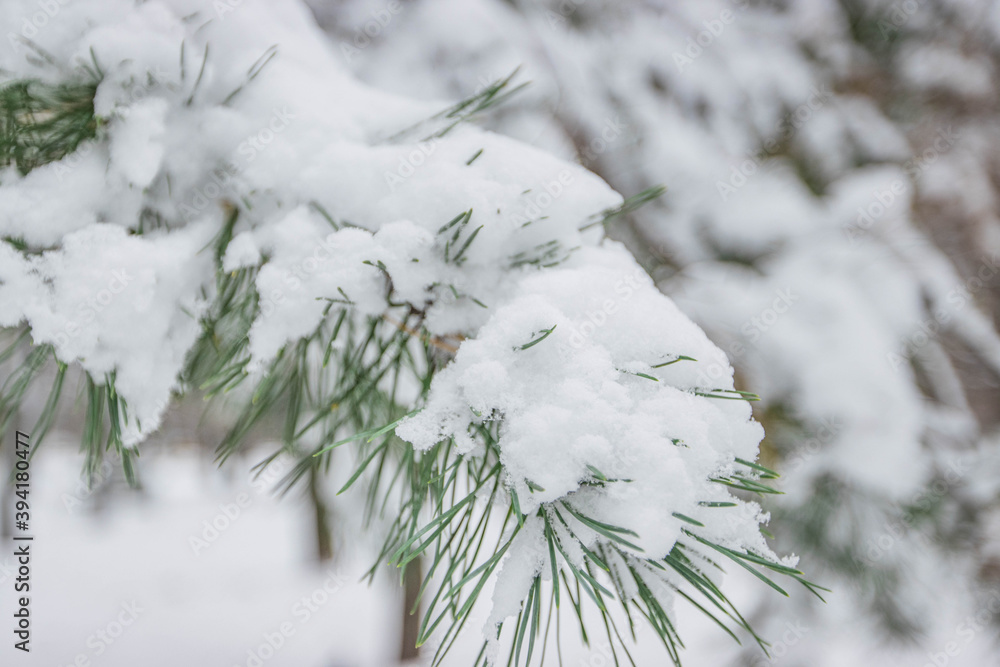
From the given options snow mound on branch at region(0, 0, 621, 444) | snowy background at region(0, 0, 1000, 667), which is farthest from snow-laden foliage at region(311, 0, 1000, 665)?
snow mound on branch at region(0, 0, 621, 444)

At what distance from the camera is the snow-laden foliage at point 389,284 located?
0.94ft

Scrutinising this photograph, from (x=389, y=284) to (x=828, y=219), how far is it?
1.36 meters

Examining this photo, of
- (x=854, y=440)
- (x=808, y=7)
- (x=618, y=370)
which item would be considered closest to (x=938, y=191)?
(x=808, y=7)

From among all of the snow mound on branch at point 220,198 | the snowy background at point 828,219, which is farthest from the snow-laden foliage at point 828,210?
the snow mound on branch at point 220,198

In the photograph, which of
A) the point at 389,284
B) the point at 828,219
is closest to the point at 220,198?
the point at 389,284

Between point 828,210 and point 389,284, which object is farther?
point 828,210

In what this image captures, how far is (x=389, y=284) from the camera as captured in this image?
0.38 m

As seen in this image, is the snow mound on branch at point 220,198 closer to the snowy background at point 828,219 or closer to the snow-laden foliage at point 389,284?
the snow-laden foliage at point 389,284

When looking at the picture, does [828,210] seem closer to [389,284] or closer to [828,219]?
[828,219]

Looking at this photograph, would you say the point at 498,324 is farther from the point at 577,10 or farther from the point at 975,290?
the point at 975,290

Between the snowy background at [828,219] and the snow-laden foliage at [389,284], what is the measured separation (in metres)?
0.69

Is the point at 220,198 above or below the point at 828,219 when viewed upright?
above

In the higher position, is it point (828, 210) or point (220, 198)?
point (220, 198)

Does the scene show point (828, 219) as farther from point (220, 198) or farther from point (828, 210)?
point (220, 198)
